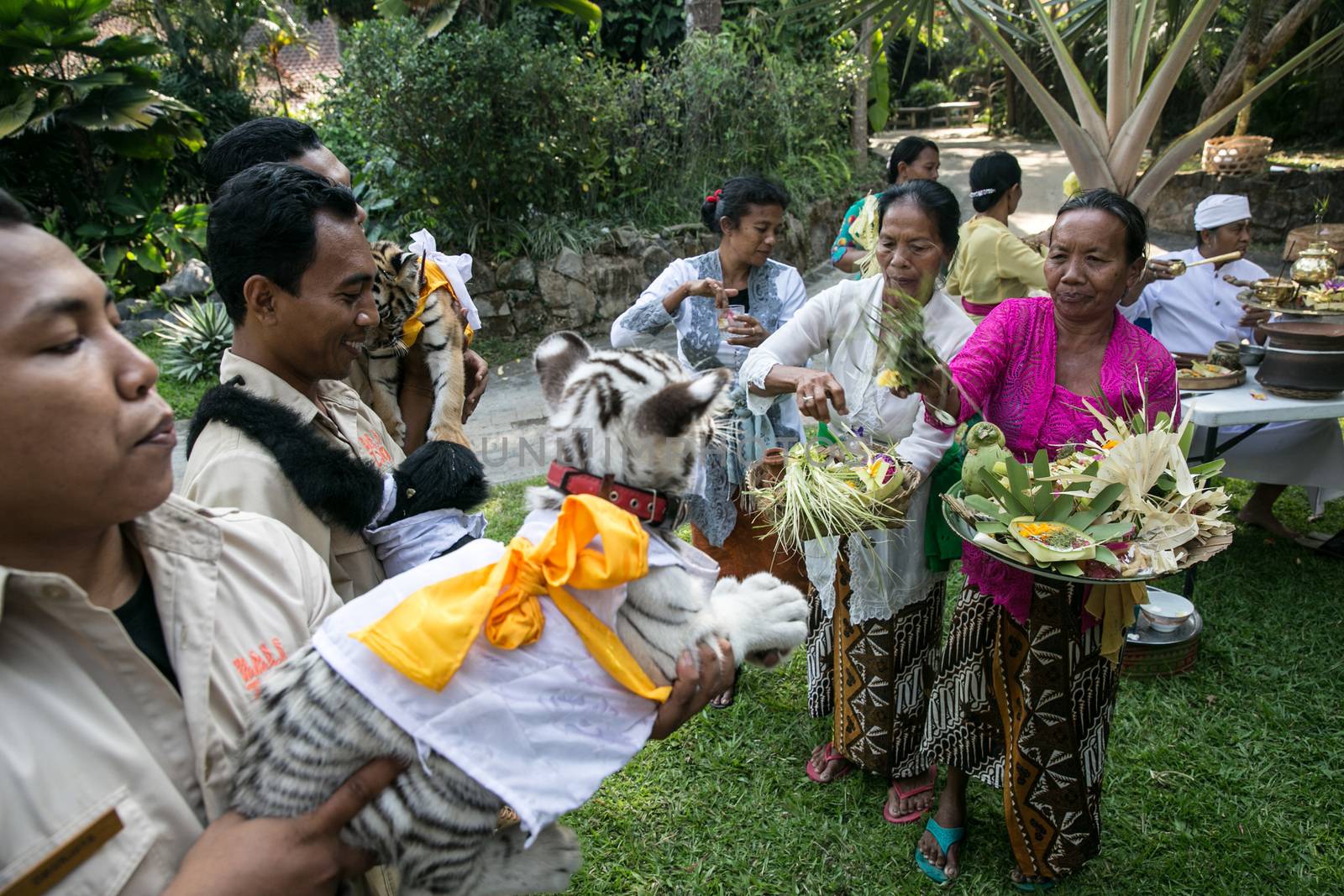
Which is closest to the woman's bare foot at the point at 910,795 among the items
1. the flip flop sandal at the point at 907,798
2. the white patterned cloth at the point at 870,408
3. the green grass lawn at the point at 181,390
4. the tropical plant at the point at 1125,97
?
the flip flop sandal at the point at 907,798

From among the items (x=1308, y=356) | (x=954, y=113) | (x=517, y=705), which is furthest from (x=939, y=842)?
(x=954, y=113)

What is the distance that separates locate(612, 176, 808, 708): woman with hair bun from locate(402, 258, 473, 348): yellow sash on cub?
1424mm

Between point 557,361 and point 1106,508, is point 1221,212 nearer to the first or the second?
point 1106,508

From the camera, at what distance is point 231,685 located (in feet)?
5.05

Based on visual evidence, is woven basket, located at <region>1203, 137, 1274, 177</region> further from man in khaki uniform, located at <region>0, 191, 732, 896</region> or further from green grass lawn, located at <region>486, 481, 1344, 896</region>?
man in khaki uniform, located at <region>0, 191, 732, 896</region>

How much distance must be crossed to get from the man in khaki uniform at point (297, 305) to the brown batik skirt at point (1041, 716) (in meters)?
2.49

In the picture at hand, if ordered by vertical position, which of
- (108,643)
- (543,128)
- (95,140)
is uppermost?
(95,140)

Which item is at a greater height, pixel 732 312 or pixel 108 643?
pixel 108 643

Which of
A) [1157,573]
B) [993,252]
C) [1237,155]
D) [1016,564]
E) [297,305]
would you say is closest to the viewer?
[297,305]

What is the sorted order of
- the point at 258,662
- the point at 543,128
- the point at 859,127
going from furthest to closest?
the point at 859,127 → the point at 543,128 → the point at 258,662

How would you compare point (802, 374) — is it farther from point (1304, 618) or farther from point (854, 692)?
point (1304, 618)

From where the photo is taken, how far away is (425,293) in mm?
3305

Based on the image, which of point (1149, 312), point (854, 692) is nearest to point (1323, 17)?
point (1149, 312)

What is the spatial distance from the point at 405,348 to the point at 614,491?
1581 millimetres
